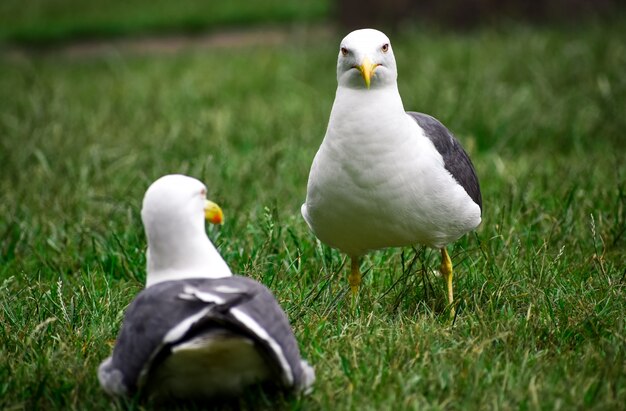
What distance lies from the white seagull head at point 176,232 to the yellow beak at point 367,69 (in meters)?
0.69

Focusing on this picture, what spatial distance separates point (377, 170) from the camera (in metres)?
2.98

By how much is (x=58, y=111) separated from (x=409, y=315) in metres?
3.75

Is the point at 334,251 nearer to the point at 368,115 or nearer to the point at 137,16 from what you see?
the point at 368,115

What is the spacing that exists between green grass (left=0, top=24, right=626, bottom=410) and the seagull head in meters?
0.72

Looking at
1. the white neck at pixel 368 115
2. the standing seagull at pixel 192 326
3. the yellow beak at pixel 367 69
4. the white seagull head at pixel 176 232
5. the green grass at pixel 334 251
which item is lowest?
the green grass at pixel 334 251

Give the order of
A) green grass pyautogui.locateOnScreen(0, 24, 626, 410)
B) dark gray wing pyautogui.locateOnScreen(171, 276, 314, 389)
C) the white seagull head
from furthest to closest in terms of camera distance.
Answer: green grass pyautogui.locateOnScreen(0, 24, 626, 410) < the white seagull head < dark gray wing pyautogui.locateOnScreen(171, 276, 314, 389)

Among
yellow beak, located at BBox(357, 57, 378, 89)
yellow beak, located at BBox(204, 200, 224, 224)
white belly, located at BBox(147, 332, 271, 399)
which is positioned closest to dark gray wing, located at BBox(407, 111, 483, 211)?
yellow beak, located at BBox(357, 57, 378, 89)

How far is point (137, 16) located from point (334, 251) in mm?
8052

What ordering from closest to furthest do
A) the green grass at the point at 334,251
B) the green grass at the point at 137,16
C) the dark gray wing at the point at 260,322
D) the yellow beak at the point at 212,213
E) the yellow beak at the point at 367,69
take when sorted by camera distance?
1. the dark gray wing at the point at 260,322
2. the yellow beak at the point at 212,213
3. the green grass at the point at 334,251
4. the yellow beak at the point at 367,69
5. the green grass at the point at 137,16

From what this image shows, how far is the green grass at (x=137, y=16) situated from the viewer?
1062cm

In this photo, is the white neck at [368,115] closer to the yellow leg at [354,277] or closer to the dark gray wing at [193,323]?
the yellow leg at [354,277]

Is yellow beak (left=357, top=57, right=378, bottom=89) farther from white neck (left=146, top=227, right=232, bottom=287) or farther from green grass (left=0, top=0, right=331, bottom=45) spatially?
green grass (left=0, top=0, right=331, bottom=45)

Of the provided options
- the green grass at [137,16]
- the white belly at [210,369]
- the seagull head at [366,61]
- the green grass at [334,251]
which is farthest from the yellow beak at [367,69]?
the green grass at [137,16]

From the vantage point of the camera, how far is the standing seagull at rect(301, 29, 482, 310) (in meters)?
3.00
